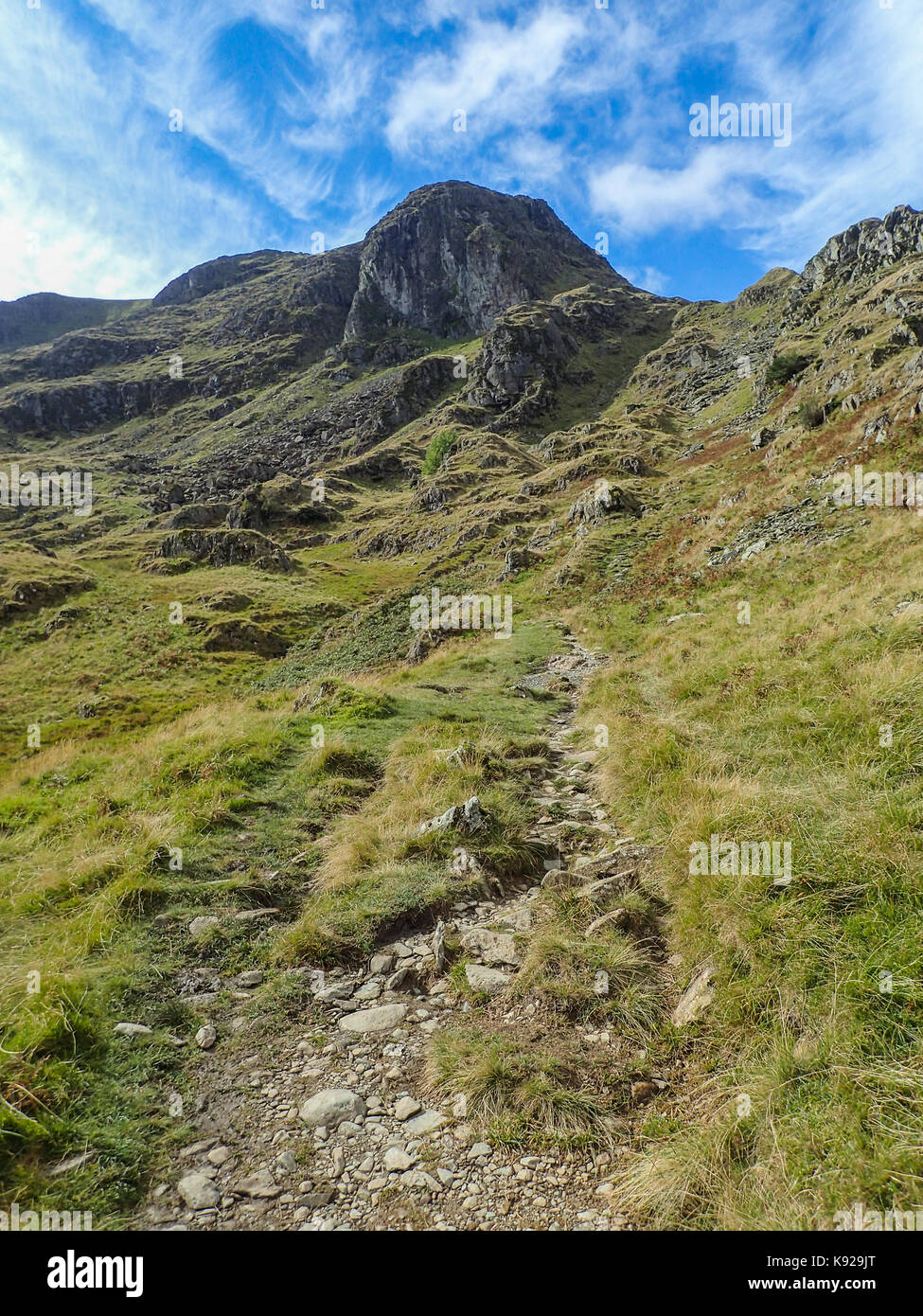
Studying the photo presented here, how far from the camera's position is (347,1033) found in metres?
5.48

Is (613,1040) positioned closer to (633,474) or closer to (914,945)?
(914,945)

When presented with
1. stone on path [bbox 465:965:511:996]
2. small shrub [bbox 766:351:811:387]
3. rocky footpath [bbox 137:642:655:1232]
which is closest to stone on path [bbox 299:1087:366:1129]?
rocky footpath [bbox 137:642:655:1232]

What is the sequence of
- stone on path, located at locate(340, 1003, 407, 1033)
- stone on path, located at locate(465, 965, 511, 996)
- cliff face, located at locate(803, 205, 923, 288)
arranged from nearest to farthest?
stone on path, located at locate(340, 1003, 407, 1033) → stone on path, located at locate(465, 965, 511, 996) → cliff face, located at locate(803, 205, 923, 288)

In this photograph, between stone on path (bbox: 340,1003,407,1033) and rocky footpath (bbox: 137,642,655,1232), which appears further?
stone on path (bbox: 340,1003,407,1033)

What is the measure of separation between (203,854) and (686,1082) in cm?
693

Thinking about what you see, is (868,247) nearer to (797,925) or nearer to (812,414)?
(812,414)

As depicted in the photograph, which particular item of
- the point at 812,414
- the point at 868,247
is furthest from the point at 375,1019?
the point at 868,247

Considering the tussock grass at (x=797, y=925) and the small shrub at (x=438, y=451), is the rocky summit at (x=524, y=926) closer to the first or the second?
the tussock grass at (x=797, y=925)

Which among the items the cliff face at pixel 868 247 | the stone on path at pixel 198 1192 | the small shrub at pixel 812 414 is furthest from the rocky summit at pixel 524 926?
the cliff face at pixel 868 247

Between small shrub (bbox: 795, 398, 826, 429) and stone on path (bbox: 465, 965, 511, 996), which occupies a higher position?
small shrub (bbox: 795, 398, 826, 429)

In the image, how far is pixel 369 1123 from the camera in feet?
14.6

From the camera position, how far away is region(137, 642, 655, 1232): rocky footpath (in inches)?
146

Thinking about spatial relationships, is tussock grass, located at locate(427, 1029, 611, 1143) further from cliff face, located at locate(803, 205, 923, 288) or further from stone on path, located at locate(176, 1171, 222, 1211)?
cliff face, located at locate(803, 205, 923, 288)

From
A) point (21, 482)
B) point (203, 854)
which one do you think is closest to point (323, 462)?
point (21, 482)
